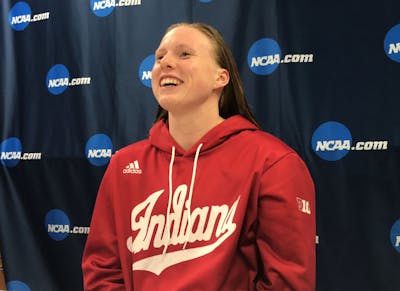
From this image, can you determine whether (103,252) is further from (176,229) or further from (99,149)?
(99,149)

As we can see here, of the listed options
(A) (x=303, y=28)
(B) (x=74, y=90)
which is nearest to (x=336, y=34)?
(A) (x=303, y=28)

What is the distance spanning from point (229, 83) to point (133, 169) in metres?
0.39

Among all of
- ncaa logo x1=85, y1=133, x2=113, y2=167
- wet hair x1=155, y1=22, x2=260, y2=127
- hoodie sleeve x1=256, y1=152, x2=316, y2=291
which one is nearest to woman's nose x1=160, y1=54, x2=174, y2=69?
wet hair x1=155, y1=22, x2=260, y2=127

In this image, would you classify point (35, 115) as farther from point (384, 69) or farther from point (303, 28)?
point (384, 69)

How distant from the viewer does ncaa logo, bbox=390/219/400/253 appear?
175 cm

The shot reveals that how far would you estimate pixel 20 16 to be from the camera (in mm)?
2523

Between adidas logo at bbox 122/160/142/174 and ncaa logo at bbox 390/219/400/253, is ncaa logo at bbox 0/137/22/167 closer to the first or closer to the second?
adidas logo at bbox 122/160/142/174

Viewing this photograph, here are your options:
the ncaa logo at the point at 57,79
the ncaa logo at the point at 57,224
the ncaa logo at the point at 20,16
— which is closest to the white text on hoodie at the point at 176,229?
the ncaa logo at the point at 57,224

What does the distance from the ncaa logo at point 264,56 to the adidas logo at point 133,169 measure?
862mm

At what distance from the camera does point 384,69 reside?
5.89 ft

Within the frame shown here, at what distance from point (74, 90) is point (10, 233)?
0.86 meters

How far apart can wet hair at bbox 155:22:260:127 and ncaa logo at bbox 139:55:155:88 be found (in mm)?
845

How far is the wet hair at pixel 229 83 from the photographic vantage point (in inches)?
52.2

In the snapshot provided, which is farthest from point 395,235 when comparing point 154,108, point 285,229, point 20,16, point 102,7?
point 20,16
